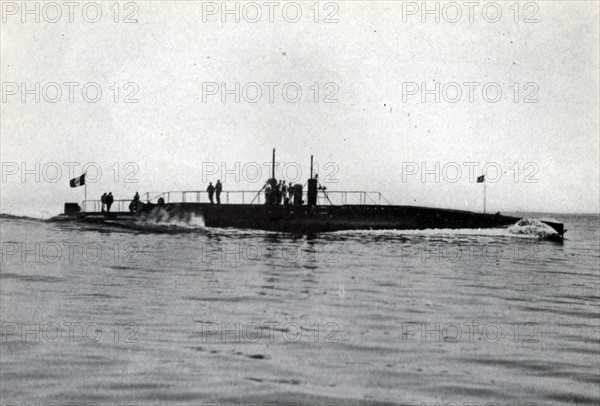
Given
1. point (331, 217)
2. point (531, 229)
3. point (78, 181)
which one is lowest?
point (531, 229)

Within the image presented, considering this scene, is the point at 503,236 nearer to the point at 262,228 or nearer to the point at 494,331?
the point at 262,228

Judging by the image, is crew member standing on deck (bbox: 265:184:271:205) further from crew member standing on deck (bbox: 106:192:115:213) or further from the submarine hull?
crew member standing on deck (bbox: 106:192:115:213)

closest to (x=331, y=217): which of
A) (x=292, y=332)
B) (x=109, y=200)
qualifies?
(x=109, y=200)

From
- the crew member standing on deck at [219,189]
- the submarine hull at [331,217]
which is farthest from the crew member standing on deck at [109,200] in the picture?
the crew member standing on deck at [219,189]

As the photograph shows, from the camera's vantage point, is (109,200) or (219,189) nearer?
(219,189)

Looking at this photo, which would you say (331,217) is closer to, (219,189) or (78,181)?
(219,189)

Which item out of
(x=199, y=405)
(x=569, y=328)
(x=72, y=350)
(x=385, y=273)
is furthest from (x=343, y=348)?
(x=385, y=273)

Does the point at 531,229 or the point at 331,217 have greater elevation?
the point at 331,217

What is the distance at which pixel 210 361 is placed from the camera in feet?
24.9

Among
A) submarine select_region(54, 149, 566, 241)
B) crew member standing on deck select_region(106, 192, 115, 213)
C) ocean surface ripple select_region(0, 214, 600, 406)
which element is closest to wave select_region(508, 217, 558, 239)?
submarine select_region(54, 149, 566, 241)

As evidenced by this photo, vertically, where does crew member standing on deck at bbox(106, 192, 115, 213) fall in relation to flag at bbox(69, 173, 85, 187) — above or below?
below

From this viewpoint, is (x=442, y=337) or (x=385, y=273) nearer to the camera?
(x=442, y=337)

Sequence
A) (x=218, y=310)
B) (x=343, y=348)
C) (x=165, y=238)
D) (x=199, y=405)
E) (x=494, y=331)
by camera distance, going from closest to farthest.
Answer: (x=199, y=405) < (x=343, y=348) < (x=494, y=331) < (x=218, y=310) < (x=165, y=238)

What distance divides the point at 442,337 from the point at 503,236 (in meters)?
28.6
